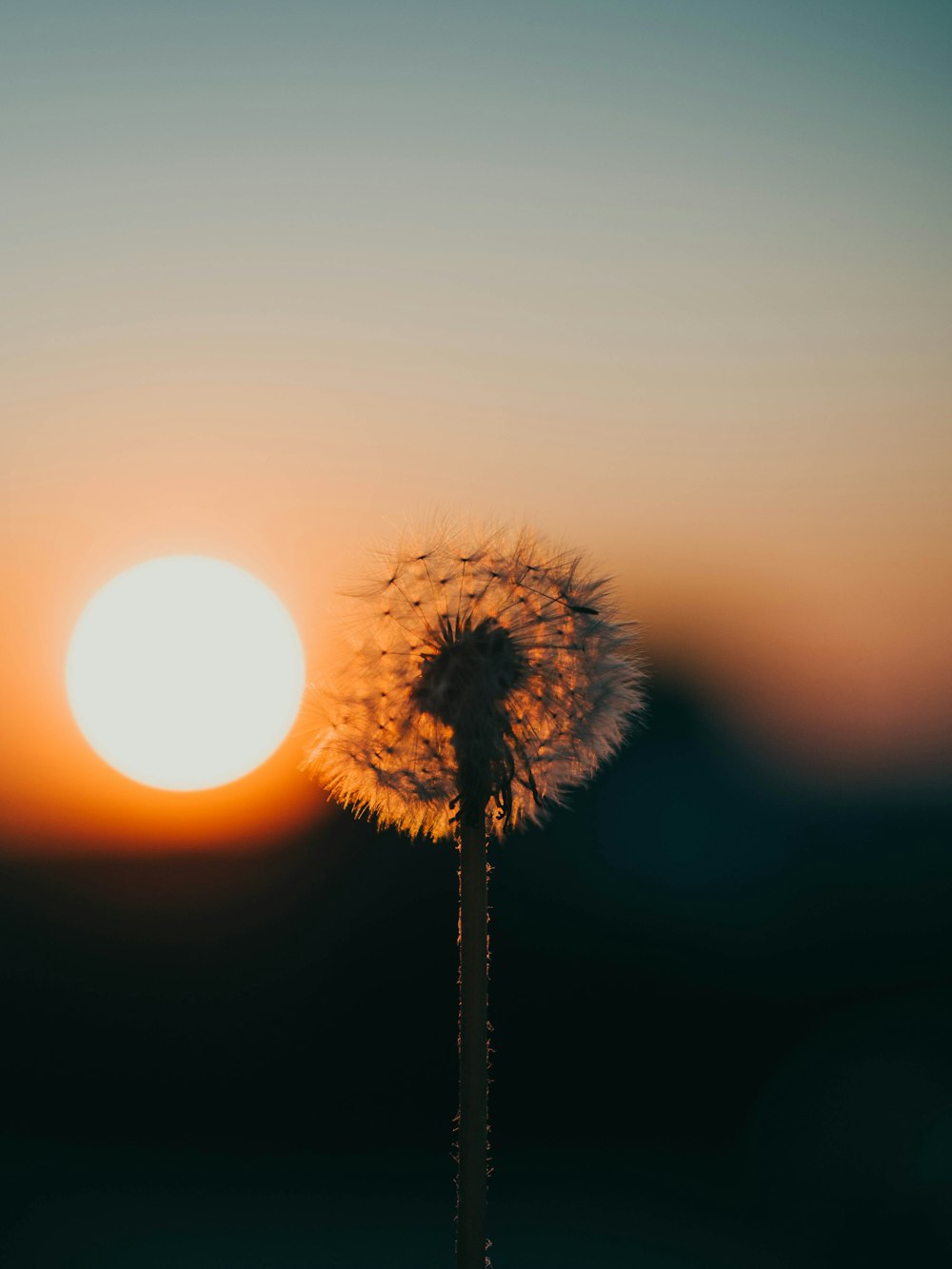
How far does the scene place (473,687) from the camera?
13.0 ft

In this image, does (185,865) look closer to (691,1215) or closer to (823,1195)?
(691,1215)

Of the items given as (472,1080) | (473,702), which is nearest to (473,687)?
(473,702)

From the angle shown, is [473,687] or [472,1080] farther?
[473,687]

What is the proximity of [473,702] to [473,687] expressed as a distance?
0.06 meters

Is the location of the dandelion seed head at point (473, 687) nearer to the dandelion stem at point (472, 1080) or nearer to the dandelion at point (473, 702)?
the dandelion at point (473, 702)

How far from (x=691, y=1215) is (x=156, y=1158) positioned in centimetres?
536

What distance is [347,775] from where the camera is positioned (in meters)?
4.44

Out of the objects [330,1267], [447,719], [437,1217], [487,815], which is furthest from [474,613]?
[437,1217]

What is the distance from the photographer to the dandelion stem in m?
3.47

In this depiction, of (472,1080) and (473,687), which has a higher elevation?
(473,687)

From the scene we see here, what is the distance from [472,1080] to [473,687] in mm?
1365

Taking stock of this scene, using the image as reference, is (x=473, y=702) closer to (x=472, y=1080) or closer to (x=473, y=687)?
(x=473, y=687)

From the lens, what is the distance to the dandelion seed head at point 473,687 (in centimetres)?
397

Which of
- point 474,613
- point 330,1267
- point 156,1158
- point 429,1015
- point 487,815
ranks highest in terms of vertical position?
point 474,613
